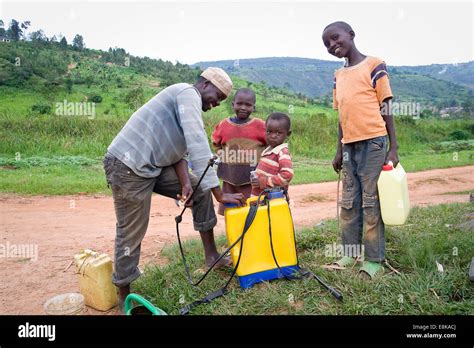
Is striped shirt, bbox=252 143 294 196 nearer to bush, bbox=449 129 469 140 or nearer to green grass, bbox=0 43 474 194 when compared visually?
green grass, bbox=0 43 474 194

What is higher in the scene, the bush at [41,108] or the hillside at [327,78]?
the hillside at [327,78]

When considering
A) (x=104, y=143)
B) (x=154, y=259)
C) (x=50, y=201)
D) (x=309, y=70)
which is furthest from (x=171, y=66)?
(x=309, y=70)

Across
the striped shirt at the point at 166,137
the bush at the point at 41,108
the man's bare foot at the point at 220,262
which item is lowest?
the man's bare foot at the point at 220,262


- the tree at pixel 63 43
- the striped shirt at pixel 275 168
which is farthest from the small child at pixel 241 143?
the tree at pixel 63 43

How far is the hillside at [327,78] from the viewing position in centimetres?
4782

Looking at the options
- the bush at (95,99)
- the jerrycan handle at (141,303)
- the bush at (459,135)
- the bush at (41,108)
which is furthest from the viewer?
the bush at (459,135)

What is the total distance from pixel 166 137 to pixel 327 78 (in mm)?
61721

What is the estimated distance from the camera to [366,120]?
117 inches

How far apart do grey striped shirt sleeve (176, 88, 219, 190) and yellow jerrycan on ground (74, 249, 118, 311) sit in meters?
1.00

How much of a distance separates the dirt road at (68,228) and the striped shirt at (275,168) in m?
1.40

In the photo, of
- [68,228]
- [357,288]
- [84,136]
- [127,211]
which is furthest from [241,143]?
[84,136]

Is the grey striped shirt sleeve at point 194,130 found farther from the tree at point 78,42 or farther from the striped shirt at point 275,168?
the tree at point 78,42
